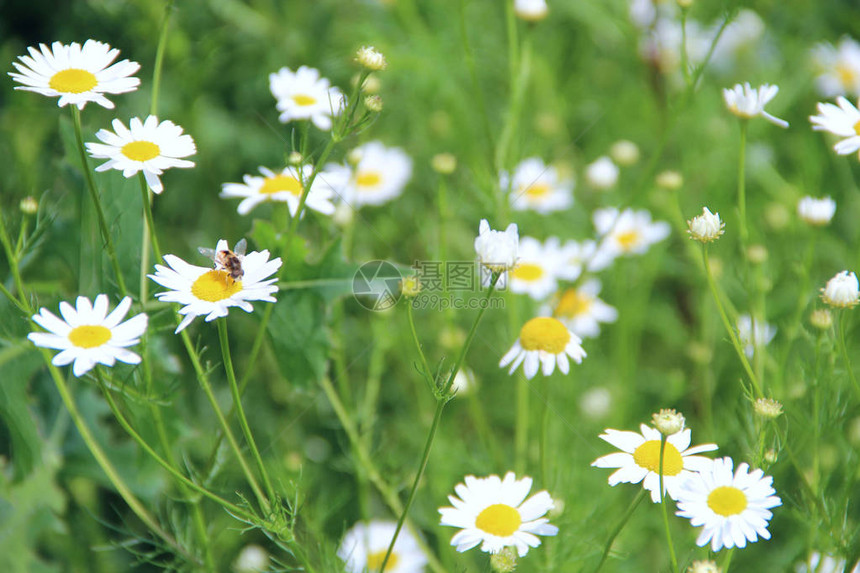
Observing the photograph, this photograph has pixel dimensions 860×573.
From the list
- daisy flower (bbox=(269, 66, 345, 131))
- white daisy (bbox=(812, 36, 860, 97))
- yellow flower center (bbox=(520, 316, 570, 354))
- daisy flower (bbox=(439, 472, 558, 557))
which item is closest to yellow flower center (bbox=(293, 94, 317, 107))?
daisy flower (bbox=(269, 66, 345, 131))

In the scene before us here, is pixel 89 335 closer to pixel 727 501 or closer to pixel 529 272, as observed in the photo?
pixel 727 501

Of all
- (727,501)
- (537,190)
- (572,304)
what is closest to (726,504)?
(727,501)

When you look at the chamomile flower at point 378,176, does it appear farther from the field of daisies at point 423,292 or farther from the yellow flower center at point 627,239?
the yellow flower center at point 627,239

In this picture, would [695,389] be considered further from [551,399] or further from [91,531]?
[91,531]

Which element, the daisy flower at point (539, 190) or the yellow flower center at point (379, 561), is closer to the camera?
the yellow flower center at point (379, 561)

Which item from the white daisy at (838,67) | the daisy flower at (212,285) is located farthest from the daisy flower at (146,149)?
the white daisy at (838,67)

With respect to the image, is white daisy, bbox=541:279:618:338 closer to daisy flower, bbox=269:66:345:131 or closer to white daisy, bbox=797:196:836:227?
white daisy, bbox=797:196:836:227
